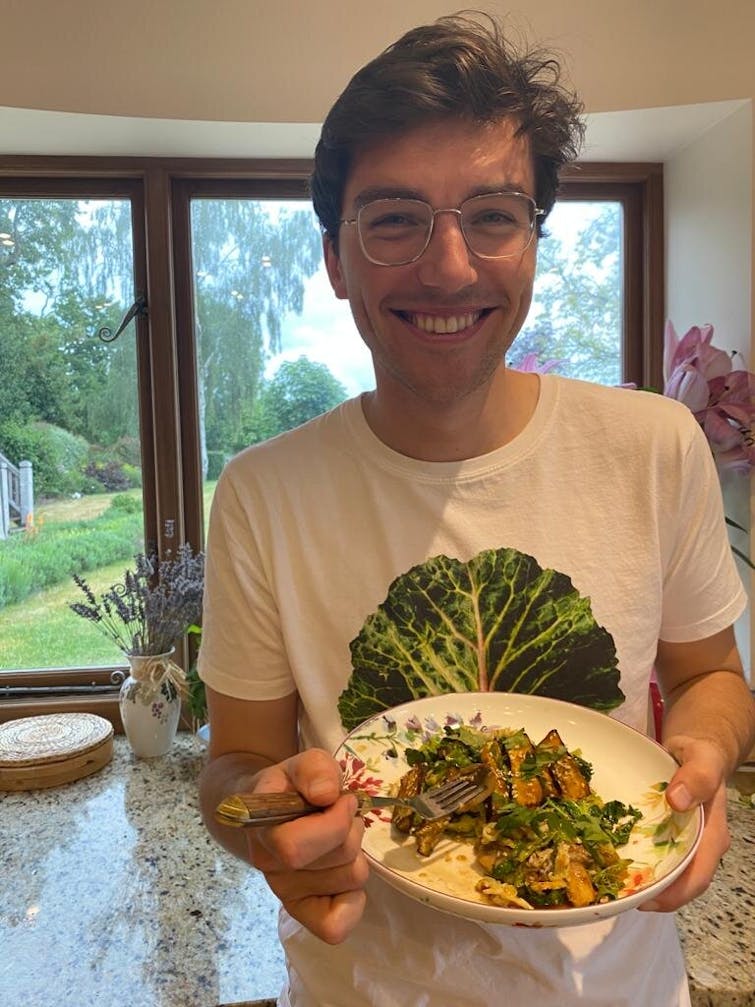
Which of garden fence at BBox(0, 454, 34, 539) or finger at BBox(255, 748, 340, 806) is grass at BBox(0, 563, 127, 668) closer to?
garden fence at BBox(0, 454, 34, 539)

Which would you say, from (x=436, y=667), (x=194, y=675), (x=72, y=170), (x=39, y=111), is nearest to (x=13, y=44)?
(x=39, y=111)

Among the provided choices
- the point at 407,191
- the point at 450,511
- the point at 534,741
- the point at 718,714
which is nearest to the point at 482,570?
the point at 450,511

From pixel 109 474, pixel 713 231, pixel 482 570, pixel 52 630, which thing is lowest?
pixel 52 630

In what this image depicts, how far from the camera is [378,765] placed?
2.33 ft

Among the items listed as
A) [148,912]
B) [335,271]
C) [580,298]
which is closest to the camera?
[335,271]

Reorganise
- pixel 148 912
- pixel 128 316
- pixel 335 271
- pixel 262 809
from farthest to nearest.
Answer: pixel 128 316 < pixel 148 912 < pixel 335 271 < pixel 262 809

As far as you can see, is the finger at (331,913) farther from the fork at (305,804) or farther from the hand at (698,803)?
the hand at (698,803)

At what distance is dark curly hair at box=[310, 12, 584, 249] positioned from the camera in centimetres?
73

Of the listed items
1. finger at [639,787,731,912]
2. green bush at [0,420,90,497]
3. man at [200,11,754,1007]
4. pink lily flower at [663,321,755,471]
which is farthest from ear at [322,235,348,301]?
green bush at [0,420,90,497]

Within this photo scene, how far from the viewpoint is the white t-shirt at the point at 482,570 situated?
2.60ft

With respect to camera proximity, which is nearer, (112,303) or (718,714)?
(718,714)

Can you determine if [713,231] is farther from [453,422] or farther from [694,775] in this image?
[694,775]

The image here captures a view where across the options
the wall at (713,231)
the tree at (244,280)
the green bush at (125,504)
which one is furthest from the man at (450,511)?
the green bush at (125,504)

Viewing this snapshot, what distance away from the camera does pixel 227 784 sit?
0.74m
